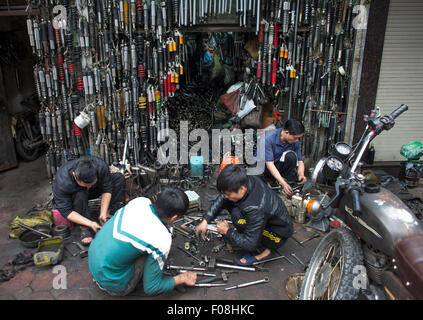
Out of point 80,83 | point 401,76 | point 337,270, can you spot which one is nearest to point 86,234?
point 80,83

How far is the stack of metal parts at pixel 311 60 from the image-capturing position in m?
5.23

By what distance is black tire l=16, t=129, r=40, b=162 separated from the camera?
689 cm

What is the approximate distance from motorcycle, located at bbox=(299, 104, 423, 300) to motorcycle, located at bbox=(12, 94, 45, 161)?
21.2 feet

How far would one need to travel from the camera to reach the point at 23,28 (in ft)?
23.3

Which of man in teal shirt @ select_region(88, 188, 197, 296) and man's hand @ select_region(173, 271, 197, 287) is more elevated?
man in teal shirt @ select_region(88, 188, 197, 296)

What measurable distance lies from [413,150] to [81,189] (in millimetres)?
5249

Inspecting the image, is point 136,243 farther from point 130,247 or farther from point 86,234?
point 86,234

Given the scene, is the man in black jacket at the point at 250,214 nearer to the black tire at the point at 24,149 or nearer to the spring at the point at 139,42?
the spring at the point at 139,42

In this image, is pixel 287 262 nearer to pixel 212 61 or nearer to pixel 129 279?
pixel 129 279

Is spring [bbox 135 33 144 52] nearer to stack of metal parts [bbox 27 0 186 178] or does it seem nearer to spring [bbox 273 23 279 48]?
stack of metal parts [bbox 27 0 186 178]

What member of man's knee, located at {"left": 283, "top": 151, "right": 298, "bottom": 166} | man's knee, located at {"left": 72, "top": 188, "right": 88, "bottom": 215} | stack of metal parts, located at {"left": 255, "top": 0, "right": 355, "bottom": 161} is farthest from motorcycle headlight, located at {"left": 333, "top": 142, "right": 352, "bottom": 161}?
man's knee, located at {"left": 72, "top": 188, "right": 88, "bottom": 215}

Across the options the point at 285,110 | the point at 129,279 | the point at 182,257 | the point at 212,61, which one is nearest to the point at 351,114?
the point at 285,110

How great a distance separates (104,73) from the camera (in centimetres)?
521

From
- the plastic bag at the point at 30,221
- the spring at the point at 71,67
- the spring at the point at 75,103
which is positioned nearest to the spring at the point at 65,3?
the spring at the point at 71,67
